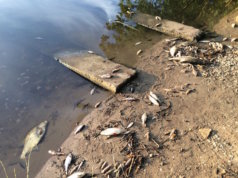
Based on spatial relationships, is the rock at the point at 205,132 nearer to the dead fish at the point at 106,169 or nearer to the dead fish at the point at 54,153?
the dead fish at the point at 106,169

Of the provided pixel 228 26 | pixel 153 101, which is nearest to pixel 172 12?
pixel 228 26

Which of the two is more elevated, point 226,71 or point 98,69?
point 226,71

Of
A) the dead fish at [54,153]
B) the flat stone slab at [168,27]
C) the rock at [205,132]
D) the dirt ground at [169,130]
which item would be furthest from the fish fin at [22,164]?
the flat stone slab at [168,27]

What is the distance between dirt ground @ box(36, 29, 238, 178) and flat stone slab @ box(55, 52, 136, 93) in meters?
0.25

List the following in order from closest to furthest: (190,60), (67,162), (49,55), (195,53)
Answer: (67,162)
(190,60)
(195,53)
(49,55)

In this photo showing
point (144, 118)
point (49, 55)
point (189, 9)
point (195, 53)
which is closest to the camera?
point (144, 118)

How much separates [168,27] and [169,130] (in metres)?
4.20

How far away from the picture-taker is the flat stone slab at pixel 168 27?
22.7 ft

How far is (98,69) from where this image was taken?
5.80m

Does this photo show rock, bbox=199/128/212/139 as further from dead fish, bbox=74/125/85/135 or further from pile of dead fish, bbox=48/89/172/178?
dead fish, bbox=74/125/85/135

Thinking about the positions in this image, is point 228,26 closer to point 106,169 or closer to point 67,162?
point 106,169

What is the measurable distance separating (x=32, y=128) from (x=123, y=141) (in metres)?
1.97

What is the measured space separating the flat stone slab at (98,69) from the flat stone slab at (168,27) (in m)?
2.38

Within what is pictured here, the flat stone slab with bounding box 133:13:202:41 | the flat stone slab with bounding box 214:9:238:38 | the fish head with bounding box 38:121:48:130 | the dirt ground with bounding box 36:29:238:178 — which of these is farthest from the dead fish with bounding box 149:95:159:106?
the flat stone slab with bounding box 214:9:238:38
